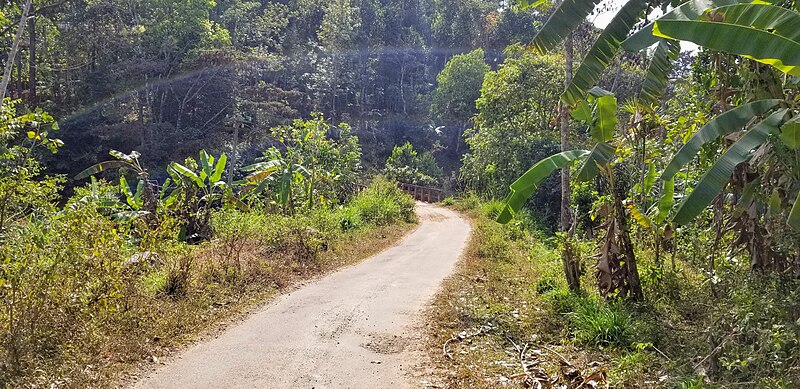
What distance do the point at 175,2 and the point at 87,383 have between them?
31.0m

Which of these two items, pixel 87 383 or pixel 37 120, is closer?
pixel 87 383

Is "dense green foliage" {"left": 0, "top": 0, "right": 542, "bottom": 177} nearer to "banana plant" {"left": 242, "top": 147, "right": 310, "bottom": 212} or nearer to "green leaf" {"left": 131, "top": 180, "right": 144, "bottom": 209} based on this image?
"banana plant" {"left": 242, "top": 147, "right": 310, "bottom": 212}

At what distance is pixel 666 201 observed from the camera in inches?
265

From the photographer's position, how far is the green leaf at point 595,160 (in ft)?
21.3

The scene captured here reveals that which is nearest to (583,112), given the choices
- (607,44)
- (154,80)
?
(607,44)

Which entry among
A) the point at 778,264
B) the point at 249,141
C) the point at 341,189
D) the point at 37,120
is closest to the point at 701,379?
the point at 778,264

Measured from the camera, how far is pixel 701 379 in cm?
404

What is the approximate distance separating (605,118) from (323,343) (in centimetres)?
462

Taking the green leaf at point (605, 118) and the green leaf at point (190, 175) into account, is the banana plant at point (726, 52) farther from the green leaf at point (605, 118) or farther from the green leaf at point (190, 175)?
the green leaf at point (190, 175)

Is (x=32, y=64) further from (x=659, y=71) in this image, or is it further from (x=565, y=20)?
(x=659, y=71)

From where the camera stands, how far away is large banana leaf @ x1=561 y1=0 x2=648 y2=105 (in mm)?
5410

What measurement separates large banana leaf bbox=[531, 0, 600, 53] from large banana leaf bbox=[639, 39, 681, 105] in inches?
35.6

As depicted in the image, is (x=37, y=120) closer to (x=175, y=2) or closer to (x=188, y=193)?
(x=188, y=193)

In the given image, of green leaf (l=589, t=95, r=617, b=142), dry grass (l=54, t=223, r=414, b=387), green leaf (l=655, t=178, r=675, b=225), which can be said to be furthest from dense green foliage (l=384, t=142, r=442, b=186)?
green leaf (l=655, t=178, r=675, b=225)
